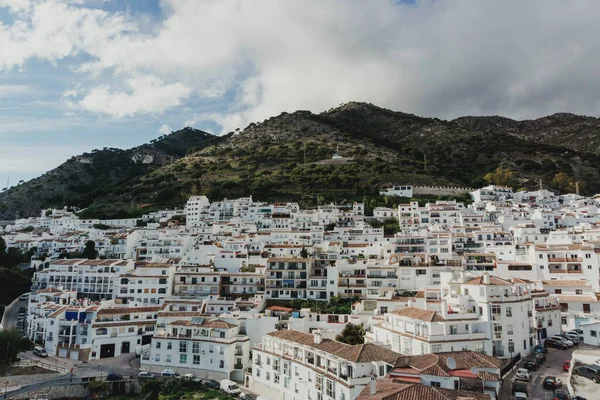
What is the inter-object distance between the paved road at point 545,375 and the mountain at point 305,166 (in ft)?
197

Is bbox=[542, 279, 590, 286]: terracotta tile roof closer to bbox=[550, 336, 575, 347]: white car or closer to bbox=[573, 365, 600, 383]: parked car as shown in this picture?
bbox=[550, 336, 575, 347]: white car

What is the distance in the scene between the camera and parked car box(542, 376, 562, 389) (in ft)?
75.8

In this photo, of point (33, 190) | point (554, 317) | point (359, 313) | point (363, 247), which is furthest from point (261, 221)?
point (33, 190)

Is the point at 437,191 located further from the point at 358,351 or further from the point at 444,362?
the point at 444,362

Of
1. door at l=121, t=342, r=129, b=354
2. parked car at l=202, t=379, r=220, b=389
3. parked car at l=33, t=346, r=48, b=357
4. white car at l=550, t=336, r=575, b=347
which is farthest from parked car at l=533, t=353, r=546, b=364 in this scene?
parked car at l=33, t=346, r=48, b=357

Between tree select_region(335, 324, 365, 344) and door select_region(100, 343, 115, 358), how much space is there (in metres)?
21.8

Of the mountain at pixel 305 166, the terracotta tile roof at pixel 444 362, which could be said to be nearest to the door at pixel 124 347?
the terracotta tile roof at pixel 444 362

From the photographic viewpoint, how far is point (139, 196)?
104 meters

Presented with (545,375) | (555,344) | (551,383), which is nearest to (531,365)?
(545,375)

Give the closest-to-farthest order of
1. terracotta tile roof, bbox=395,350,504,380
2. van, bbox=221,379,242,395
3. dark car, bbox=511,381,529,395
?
terracotta tile roof, bbox=395,350,504,380
dark car, bbox=511,381,529,395
van, bbox=221,379,242,395

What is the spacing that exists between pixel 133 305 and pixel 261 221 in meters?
34.2

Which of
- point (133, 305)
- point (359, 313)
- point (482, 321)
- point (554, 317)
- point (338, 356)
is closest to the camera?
point (338, 356)

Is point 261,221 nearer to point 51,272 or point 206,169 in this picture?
point 51,272

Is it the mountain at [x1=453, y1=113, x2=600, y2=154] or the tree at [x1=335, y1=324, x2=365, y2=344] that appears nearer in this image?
the tree at [x1=335, y1=324, x2=365, y2=344]
